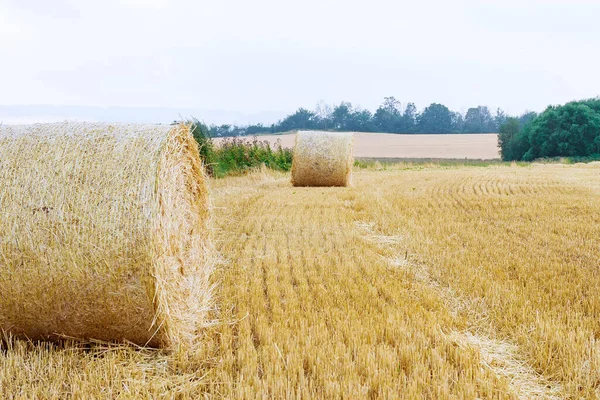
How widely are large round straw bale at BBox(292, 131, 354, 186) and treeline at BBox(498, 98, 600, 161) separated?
3527cm

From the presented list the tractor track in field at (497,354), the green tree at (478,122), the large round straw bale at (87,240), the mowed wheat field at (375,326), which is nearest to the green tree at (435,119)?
the green tree at (478,122)

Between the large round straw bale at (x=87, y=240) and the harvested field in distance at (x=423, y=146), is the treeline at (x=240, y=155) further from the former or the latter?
the harvested field in distance at (x=423, y=146)

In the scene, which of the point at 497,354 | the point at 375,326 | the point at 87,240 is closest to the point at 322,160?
the point at 375,326

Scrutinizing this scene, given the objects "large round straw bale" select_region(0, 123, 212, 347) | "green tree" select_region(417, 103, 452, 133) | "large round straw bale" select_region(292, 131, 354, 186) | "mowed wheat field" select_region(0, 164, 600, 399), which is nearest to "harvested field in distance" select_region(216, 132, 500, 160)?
"green tree" select_region(417, 103, 452, 133)

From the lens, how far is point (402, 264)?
7.24m

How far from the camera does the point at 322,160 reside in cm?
1686

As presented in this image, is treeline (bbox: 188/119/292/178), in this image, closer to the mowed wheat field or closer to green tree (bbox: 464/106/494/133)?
the mowed wheat field

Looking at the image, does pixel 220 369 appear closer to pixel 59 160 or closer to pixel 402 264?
pixel 59 160

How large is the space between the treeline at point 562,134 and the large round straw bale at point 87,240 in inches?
1850

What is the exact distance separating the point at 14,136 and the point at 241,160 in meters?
18.3

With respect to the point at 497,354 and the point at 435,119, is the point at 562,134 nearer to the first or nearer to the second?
the point at 435,119

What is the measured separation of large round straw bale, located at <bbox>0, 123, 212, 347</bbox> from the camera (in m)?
4.17

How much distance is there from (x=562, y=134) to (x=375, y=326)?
158 ft

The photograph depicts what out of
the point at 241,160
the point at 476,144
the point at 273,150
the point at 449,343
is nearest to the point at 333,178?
the point at 241,160
